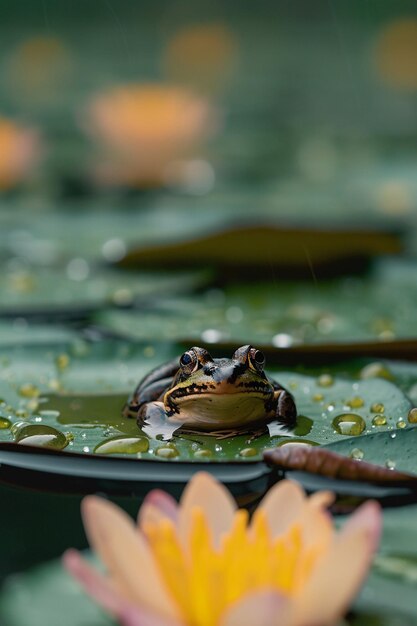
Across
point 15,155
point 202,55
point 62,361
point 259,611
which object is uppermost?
point 202,55

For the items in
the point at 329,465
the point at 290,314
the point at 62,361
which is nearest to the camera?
the point at 329,465

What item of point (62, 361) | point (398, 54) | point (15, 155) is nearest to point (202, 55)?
point (398, 54)


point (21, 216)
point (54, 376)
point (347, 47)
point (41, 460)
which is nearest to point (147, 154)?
point (21, 216)

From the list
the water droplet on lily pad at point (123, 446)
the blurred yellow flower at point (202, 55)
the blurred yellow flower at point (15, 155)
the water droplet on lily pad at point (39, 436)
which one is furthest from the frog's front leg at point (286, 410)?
the blurred yellow flower at point (202, 55)

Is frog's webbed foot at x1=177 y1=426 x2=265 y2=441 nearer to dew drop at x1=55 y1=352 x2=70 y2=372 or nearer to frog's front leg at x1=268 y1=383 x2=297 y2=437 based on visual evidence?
frog's front leg at x1=268 y1=383 x2=297 y2=437

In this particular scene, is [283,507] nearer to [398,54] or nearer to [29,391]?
[29,391]

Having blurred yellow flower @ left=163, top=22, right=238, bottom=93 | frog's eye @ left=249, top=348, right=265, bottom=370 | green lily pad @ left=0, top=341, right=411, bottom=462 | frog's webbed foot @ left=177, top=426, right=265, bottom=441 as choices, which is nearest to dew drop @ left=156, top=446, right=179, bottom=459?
green lily pad @ left=0, top=341, right=411, bottom=462

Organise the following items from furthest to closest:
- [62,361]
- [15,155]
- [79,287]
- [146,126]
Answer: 1. [146,126]
2. [15,155]
3. [79,287]
4. [62,361]
